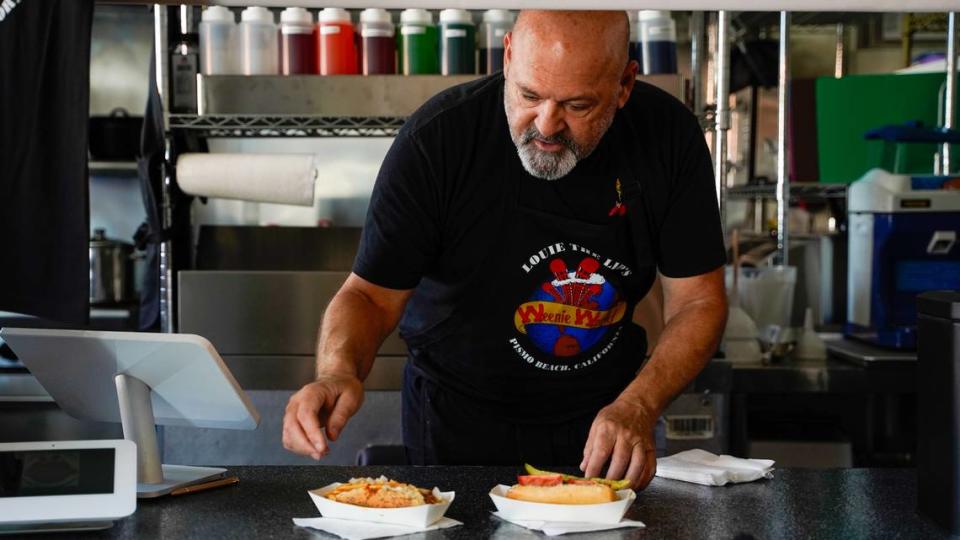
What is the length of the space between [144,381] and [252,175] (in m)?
1.51

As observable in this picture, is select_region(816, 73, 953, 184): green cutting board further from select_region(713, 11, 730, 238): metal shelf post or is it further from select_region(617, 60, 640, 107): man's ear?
select_region(617, 60, 640, 107): man's ear

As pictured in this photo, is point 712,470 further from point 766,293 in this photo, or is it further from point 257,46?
point 257,46

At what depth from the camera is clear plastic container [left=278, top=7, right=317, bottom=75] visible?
304 cm

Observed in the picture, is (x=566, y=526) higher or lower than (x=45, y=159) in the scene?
lower

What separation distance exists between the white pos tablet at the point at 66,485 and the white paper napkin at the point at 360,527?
0.22 meters

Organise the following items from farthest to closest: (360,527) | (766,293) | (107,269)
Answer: (107,269)
(766,293)
(360,527)

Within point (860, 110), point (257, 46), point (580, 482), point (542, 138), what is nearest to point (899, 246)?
point (860, 110)

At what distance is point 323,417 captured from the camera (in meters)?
1.56

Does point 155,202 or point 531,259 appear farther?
point 155,202

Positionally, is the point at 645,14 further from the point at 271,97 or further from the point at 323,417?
the point at 323,417

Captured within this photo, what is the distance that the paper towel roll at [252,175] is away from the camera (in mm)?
3029

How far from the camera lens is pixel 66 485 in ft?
4.58

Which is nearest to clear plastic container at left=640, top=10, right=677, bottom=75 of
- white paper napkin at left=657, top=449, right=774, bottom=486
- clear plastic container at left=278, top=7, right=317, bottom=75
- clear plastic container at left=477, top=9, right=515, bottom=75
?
clear plastic container at left=477, top=9, right=515, bottom=75

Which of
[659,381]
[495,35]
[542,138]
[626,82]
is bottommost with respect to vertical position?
[659,381]
